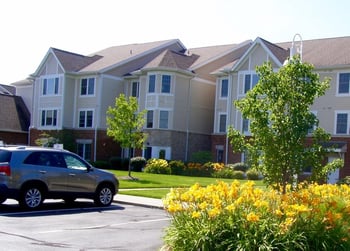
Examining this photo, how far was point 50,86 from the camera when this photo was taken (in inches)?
1916

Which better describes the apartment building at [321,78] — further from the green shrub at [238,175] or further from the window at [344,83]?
the green shrub at [238,175]

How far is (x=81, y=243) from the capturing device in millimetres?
10391

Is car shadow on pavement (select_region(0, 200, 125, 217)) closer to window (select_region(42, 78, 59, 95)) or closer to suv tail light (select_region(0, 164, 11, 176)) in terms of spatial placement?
suv tail light (select_region(0, 164, 11, 176))

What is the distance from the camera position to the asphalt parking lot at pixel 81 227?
10227 millimetres

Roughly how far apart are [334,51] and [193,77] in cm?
1118

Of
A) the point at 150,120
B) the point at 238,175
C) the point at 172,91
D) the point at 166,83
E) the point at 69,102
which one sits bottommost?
the point at 238,175

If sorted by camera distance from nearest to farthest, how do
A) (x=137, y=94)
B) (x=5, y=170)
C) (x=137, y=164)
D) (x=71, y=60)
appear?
(x=5, y=170), (x=137, y=164), (x=137, y=94), (x=71, y=60)

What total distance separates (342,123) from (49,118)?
2548 cm

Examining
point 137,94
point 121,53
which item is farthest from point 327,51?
point 121,53

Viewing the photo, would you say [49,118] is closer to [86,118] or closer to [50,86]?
[50,86]

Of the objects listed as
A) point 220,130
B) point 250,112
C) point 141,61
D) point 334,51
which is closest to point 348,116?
point 334,51

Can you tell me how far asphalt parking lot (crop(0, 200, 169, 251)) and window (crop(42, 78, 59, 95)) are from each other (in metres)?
31.6

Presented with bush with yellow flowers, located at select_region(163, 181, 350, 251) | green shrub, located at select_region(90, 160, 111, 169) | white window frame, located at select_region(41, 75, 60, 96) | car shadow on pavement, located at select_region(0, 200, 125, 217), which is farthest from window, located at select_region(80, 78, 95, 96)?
bush with yellow flowers, located at select_region(163, 181, 350, 251)

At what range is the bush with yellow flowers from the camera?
25.9 ft
